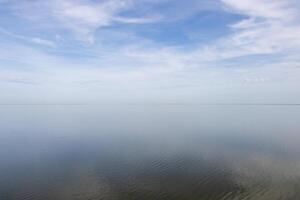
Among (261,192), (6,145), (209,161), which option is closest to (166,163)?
(209,161)

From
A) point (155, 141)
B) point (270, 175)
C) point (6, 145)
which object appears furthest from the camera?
point (155, 141)

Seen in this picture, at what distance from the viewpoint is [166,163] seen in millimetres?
45781

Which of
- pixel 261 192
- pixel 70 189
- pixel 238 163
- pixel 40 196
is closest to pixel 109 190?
pixel 70 189

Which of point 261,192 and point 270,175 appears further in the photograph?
point 270,175

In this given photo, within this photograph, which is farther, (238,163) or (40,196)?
(238,163)

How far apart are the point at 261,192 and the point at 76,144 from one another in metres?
47.0

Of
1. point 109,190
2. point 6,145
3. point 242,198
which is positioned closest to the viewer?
point 242,198

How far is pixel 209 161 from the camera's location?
47.2 m

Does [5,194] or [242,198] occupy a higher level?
[5,194]

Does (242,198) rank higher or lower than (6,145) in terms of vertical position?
lower

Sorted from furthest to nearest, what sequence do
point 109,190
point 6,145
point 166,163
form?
1. point 6,145
2. point 166,163
3. point 109,190

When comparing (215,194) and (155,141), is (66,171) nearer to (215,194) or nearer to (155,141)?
(215,194)

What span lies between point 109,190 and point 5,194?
46.3 feet

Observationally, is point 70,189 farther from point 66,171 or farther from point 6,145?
point 6,145
